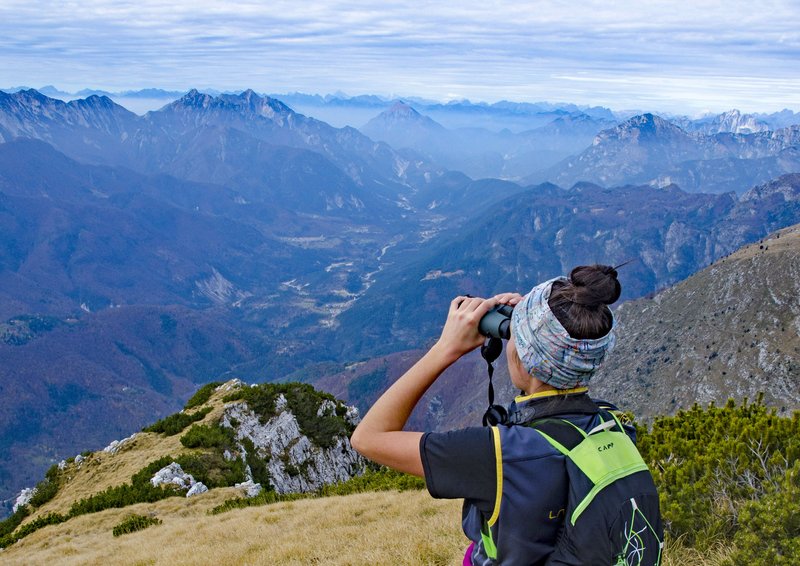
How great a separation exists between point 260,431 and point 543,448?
26699 mm

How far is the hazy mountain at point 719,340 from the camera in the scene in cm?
10906

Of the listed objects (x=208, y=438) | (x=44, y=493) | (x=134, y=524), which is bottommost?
(x=44, y=493)

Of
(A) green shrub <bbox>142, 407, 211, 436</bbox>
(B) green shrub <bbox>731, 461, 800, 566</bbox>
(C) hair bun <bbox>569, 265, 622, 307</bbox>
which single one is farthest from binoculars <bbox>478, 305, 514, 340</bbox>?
(A) green shrub <bbox>142, 407, 211, 436</bbox>

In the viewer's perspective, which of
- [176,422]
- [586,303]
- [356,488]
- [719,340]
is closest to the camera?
[586,303]

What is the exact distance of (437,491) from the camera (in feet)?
11.6

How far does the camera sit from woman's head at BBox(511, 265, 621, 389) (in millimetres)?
3576

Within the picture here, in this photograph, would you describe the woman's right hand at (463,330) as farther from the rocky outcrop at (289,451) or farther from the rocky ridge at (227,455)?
the rocky outcrop at (289,451)

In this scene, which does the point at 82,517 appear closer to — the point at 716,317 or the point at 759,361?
the point at 759,361

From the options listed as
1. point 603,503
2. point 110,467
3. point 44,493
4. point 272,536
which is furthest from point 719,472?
point 44,493

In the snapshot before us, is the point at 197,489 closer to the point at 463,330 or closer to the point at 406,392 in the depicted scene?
the point at 406,392

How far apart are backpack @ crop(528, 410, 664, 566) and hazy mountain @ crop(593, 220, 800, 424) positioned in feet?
364

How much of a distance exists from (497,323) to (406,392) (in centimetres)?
82

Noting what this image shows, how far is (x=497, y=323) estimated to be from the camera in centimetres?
396

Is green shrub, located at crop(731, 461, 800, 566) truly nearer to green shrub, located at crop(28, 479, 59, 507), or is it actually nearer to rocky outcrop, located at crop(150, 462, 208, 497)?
rocky outcrop, located at crop(150, 462, 208, 497)
